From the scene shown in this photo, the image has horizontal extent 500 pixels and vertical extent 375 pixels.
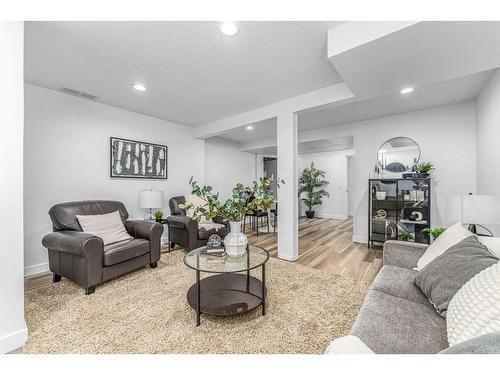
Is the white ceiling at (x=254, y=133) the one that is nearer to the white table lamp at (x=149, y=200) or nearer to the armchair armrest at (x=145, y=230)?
the white table lamp at (x=149, y=200)

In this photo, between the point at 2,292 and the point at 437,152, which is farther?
the point at 437,152

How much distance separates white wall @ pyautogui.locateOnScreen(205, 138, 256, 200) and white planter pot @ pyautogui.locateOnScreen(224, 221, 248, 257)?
327 centimetres

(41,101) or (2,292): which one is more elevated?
(41,101)

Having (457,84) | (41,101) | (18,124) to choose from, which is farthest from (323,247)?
(41,101)

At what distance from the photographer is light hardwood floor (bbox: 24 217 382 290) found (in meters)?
2.60

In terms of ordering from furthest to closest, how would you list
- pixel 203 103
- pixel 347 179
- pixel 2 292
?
pixel 347 179, pixel 203 103, pixel 2 292

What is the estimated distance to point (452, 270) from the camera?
45.4 inches

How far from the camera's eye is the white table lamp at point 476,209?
1663 mm

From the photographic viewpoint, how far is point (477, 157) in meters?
3.06

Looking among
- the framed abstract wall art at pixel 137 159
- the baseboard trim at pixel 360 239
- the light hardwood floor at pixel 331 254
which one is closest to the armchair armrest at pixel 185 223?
the light hardwood floor at pixel 331 254

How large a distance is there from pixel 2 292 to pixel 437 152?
5167 mm

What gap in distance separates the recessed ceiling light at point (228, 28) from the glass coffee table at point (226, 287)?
1.85m

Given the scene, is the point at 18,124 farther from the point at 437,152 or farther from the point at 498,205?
→ the point at 437,152

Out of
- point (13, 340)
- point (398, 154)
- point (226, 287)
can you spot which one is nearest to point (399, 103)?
point (398, 154)
